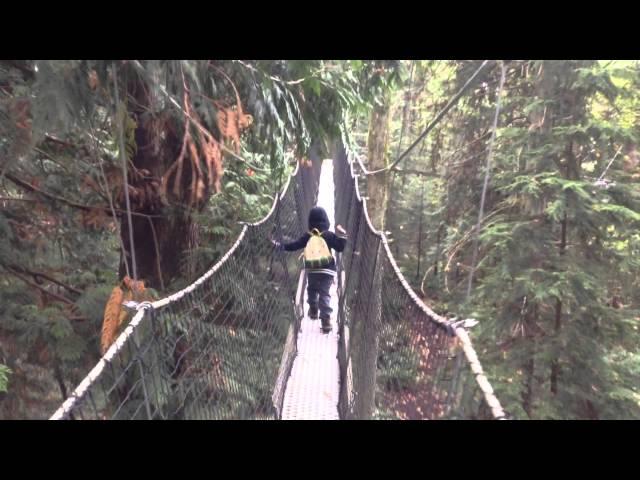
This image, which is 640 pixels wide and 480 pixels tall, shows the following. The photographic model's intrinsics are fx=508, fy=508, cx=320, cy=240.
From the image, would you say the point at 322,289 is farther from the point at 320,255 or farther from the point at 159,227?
the point at 159,227

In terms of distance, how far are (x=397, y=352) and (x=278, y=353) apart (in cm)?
107

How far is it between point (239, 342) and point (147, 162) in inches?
43.1

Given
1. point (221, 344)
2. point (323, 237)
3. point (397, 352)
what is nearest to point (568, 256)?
point (323, 237)

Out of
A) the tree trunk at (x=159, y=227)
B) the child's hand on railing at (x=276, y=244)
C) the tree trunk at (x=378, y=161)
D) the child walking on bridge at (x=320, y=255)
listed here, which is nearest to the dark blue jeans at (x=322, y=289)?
the child walking on bridge at (x=320, y=255)

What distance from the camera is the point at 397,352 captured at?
253 cm

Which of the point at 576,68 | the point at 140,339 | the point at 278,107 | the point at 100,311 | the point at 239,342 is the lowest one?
the point at 239,342

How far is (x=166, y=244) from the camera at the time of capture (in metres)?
3.07

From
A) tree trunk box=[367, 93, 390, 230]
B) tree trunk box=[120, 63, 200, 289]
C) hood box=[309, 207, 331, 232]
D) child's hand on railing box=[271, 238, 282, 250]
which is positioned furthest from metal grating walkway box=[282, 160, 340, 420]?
tree trunk box=[367, 93, 390, 230]

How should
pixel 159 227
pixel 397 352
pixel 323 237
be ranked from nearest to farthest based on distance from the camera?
pixel 397 352 < pixel 159 227 < pixel 323 237

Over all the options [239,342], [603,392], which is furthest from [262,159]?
[603,392]

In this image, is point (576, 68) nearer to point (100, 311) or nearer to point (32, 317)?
point (100, 311)

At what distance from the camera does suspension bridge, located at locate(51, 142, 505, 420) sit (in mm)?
1302

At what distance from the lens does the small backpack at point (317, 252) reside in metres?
3.56

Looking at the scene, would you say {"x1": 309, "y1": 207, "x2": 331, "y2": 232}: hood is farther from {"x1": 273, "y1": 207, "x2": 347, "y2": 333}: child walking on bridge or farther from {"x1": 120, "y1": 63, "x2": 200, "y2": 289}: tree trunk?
{"x1": 120, "y1": 63, "x2": 200, "y2": 289}: tree trunk
